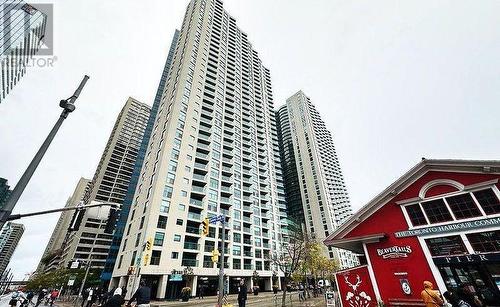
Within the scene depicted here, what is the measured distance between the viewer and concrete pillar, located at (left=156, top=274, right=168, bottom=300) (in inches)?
1288

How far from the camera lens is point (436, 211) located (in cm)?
1217

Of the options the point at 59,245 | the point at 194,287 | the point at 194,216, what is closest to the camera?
the point at 194,287

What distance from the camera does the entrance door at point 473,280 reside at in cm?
966

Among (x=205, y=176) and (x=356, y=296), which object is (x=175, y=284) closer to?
(x=205, y=176)

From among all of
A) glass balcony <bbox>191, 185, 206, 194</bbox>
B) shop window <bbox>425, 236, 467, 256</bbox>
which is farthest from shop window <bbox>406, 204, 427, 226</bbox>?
glass balcony <bbox>191, 185, 206, 194</bbox>

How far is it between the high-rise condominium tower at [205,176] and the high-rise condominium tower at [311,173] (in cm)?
3152

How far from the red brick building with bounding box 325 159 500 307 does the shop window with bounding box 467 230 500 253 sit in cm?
3

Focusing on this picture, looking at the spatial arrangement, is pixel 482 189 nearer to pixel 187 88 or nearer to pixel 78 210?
pixel 78 210

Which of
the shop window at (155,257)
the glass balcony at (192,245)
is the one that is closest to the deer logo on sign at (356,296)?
the shop window at (155,257)

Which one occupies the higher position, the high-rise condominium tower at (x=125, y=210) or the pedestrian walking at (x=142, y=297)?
the high-rise condominium tower at (x=125, y=210)

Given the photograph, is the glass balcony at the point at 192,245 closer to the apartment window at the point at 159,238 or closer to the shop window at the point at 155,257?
the apartment window at the point at 159,238

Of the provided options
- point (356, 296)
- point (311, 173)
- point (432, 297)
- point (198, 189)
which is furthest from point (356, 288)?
point (311, 173)

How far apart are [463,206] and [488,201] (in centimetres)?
97

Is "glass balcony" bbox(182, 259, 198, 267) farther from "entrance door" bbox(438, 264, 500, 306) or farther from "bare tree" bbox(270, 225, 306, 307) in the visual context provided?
"entrance door" bbox(438, 264, 500, 306)
